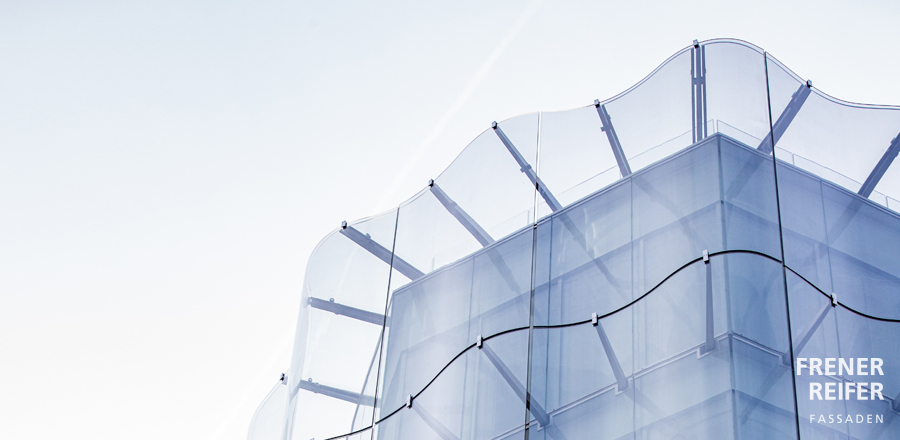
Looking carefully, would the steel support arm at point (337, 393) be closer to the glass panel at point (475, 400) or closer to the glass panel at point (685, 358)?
the glass panel at point (475, 400)

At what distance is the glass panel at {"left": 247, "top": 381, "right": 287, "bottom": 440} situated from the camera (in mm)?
9906

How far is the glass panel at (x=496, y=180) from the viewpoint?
772 cm

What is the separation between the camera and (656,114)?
23.7ft

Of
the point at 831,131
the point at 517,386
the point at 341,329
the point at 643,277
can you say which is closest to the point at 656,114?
the point at 831,131

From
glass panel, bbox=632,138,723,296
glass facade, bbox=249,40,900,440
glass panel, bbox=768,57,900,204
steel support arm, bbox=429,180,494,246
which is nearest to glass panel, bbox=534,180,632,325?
glass facade, bbox=249,40,900,440

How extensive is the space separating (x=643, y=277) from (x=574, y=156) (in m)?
1.70

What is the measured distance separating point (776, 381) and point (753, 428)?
401 mm

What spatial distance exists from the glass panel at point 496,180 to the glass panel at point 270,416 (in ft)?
11.3

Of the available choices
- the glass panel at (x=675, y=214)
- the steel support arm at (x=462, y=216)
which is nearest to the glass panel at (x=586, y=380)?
the glass panel at (x=675, y=214)

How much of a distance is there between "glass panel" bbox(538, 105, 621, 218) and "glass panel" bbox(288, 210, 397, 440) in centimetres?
192

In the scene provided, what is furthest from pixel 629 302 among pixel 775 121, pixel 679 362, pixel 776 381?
pixel 775 121

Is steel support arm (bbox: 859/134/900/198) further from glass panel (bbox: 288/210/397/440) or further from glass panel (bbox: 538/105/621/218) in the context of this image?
glass panel (bbox: 288/210/397/440)

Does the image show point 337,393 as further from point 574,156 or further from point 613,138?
point 613,138

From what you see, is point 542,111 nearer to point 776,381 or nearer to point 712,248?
point 712,248
